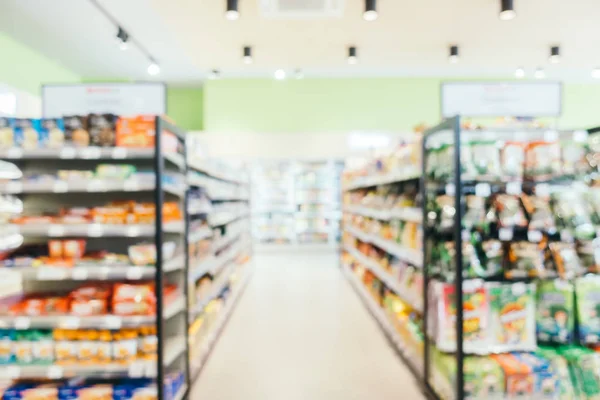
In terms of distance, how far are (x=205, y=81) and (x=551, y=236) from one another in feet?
31.3

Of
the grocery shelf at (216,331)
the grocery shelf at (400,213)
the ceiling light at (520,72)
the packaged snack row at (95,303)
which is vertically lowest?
the grocery shelf at (216,331)

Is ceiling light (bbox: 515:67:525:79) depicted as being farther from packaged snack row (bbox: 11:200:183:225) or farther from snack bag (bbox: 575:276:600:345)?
packaged snack row (bbox: 11:200:183:225)

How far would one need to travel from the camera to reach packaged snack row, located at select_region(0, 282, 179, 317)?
283cm

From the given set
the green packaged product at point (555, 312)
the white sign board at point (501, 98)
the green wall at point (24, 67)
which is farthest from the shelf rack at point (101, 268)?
the green wall at point (24, 67)

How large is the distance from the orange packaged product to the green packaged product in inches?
105

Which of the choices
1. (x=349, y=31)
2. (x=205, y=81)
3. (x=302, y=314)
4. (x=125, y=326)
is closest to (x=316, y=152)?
(x=205, y=81)

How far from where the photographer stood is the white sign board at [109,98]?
3670 mm

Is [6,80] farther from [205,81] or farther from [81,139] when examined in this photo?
[81,139]

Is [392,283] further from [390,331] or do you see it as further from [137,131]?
[137,131]

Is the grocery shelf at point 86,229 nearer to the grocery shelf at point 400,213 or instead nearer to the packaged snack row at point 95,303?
the packaged snack row at point 95,303

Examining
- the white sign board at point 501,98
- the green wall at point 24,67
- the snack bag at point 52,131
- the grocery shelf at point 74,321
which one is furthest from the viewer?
the green wall at point 24,67

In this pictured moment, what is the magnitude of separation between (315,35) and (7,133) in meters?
5.58

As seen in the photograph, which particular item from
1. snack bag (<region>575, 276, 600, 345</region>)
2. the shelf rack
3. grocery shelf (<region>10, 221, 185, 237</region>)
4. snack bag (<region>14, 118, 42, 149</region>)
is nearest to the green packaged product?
snack bag (<region>575, 276, 600, 345</region>)

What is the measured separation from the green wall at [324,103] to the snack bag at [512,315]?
28.2ft
